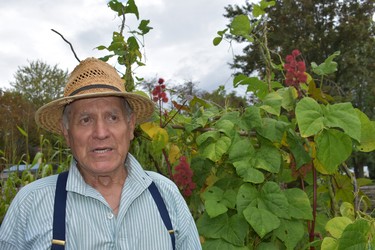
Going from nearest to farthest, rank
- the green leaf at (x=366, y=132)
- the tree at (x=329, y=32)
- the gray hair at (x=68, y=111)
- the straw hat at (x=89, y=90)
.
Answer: the straw hat at (x=89, y=90)
the gray hair at (x=68, y=111)
the green leaf at (x=366, y=132)
the tree at (x=329, y=32)

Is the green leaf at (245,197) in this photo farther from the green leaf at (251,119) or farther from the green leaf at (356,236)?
the green leaf at (356,236)

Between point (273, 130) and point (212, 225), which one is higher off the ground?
point (273, 130)

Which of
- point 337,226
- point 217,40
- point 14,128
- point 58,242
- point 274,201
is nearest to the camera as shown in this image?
point 58,242

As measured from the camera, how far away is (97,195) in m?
2.04

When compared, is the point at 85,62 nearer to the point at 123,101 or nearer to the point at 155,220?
the point at 123,101

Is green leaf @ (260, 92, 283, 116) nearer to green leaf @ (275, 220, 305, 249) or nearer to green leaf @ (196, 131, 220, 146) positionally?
green leaf @ (196, 131, 220, 146)

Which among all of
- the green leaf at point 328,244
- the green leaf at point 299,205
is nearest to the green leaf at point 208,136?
the green leaf at point 299,205

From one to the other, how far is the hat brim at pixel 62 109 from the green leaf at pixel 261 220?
2.17 feet

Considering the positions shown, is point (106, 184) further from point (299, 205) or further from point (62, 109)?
point (299, 205)

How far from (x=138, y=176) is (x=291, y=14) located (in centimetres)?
2477

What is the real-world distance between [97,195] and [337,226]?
1082 mm

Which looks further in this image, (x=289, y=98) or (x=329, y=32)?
(x=329, y=32)

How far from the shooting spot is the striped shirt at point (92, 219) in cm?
194

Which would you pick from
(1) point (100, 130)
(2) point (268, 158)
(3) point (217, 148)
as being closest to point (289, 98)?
(2) point (268, 158)
